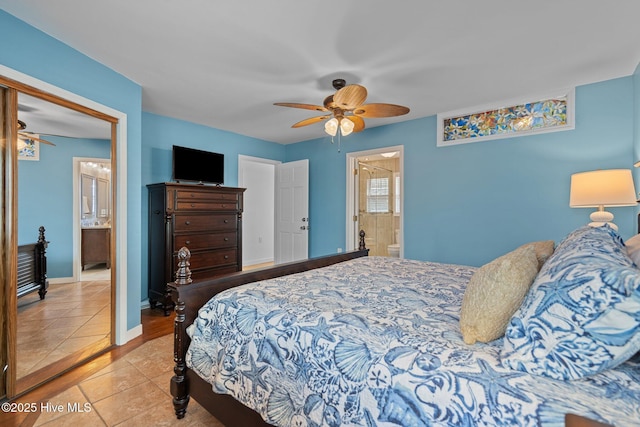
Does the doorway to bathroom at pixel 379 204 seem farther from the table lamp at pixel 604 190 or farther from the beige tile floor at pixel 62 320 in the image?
the beige tile floor at pixel 62 320

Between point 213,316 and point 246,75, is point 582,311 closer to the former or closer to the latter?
point 213,316

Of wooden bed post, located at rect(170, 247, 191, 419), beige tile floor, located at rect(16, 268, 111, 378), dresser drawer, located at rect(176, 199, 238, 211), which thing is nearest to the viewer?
wooden bed post, located at rect(170, 247, 191, 419)

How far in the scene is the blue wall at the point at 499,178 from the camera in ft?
9.33

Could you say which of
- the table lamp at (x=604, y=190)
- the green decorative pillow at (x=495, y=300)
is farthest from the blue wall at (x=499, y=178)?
the green decorative pillow at (x=495, y=300)

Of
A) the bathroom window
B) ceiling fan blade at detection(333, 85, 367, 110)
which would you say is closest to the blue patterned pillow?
ceiling fan blade at detection(333, 85, 367, 110)

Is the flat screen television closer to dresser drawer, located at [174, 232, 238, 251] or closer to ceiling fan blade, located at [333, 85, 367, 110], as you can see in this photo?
dresser drawer, located at [174, 232, 238, 251]

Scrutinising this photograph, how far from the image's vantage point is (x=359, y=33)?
208 centimetres

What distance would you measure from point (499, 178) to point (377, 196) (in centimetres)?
281

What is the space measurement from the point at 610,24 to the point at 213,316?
10.2 ft

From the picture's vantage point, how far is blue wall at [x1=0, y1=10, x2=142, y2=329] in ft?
6.23

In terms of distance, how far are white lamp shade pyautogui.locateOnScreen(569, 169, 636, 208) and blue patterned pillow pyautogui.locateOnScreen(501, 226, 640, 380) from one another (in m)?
1.95

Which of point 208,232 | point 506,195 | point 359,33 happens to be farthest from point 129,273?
point 506,195

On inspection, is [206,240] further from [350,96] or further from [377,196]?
[377,196]

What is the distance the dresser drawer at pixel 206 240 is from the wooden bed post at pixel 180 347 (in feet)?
6.46
